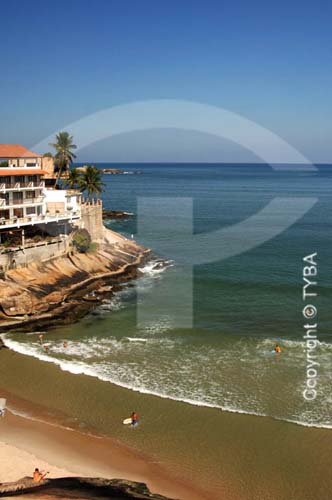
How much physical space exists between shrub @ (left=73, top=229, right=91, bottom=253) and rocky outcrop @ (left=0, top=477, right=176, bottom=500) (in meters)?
34.3

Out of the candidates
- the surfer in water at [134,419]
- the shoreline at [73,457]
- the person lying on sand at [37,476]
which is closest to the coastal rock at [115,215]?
the surfer in water at [134,419]

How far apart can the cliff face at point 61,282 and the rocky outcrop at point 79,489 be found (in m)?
19.6

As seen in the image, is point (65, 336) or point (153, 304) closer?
point (65, 336)

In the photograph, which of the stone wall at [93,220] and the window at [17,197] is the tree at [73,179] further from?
the window at [17,197]

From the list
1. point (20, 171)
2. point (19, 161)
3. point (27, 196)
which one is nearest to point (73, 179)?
point (19, 161)

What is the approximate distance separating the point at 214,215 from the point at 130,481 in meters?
82.4

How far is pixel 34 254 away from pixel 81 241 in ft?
22.0

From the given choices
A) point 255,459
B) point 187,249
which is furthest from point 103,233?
point 255,459

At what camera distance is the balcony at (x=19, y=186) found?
161 ft

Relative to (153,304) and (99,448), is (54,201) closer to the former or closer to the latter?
(153,304)

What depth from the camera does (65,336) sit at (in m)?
37.2

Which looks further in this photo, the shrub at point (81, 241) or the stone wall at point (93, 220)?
the stone wall at point (93, 220)

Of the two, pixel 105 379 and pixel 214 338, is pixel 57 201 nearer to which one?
pixel 214 338

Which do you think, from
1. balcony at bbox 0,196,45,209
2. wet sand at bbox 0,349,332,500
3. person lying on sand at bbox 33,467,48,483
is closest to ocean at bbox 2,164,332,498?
wet sand at bbox 0,349,332,500
